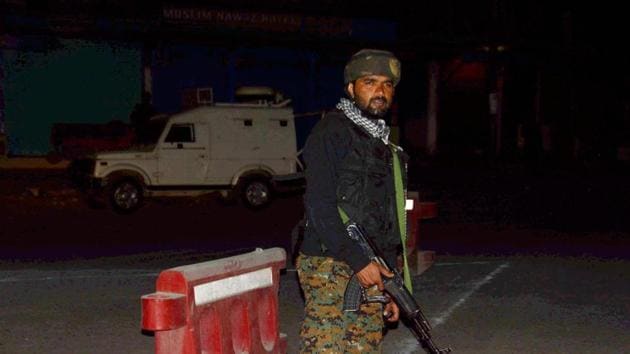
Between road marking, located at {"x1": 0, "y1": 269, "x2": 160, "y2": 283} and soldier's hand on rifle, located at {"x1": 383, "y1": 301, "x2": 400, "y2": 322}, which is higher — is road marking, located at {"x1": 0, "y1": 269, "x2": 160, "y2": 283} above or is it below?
below

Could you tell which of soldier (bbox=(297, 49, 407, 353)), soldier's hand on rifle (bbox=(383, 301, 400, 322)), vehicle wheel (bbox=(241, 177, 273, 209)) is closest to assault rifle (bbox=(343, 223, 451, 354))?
soldier (bbox=(297, 49, 407, 353))

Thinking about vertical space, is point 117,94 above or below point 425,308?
above

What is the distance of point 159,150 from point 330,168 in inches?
541

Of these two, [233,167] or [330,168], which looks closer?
[330,168]

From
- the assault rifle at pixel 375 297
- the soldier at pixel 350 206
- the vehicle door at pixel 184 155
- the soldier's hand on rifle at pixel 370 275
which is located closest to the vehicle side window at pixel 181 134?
the vehicle door at pixel 184 155

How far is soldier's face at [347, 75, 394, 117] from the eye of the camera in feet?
13.2

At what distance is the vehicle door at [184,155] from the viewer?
17.3 m

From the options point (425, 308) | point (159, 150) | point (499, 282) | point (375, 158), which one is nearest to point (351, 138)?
point (375, 158)

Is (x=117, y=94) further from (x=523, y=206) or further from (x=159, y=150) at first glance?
(x=523, y=206)

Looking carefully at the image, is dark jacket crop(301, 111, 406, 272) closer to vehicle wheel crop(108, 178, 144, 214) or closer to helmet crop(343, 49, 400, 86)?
helmet crop(343, 49, 400, 86)

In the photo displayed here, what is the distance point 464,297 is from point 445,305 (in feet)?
1.47

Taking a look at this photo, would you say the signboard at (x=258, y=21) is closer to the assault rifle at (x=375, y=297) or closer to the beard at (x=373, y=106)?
the beard at (x=373, y=106)

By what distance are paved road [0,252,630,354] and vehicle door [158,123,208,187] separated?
5.69 meters

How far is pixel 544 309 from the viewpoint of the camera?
333 inches
